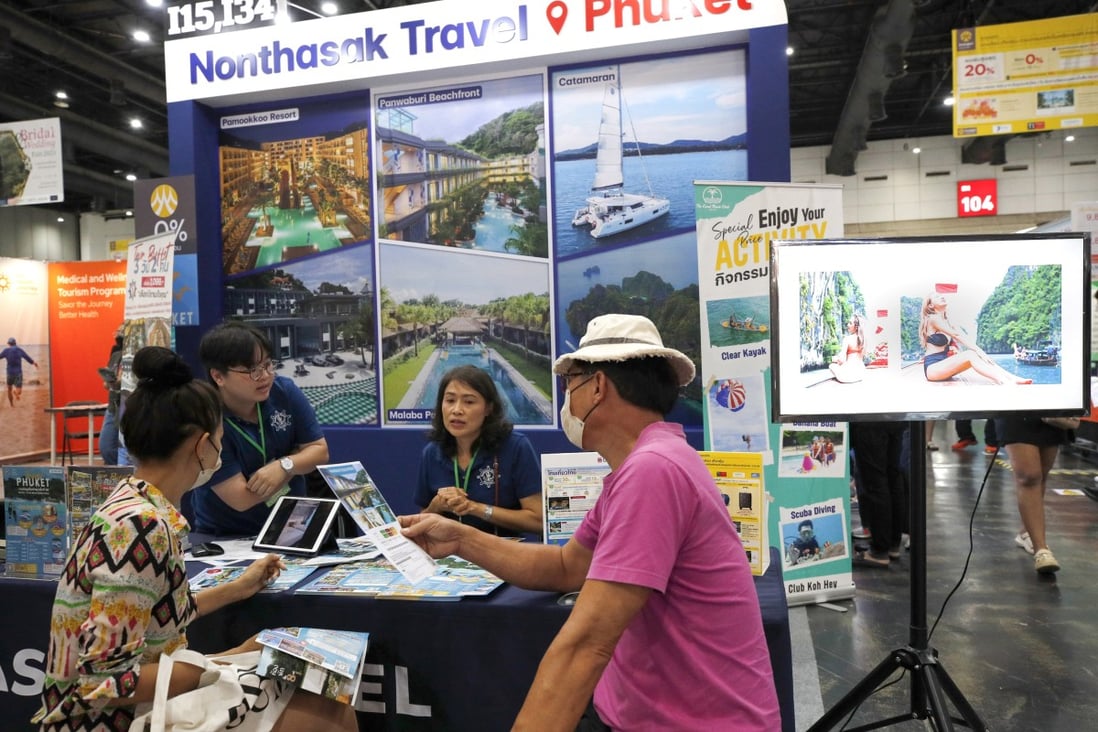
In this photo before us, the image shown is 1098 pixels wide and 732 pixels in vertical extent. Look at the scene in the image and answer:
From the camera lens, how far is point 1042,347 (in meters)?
2.00

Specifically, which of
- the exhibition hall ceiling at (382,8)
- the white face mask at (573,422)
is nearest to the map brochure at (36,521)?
the white face mask at (573,422)

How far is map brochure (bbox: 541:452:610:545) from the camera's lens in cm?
204

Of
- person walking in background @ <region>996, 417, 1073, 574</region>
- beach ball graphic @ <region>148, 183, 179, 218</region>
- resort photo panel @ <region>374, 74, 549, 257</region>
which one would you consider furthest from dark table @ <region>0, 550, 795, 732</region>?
beach ball graphic @ <region>148, 183, 179, 218</region>

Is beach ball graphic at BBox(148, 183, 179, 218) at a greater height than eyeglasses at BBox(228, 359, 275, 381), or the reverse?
beach ball graphic at BBox(148, 183, 179, 218)

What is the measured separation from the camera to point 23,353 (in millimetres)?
10594

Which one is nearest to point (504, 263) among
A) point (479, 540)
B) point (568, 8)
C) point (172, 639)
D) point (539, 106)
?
point (539, 106)

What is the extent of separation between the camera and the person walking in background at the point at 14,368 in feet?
33.9

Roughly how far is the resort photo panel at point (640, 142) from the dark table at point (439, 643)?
2820 mm

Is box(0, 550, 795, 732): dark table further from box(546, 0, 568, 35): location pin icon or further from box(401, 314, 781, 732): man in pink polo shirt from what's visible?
box(546, 0, 568, 35): location pin icon

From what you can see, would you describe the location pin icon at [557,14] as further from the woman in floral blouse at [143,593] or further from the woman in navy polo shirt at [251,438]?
the woman in floral blouse at [143,593]

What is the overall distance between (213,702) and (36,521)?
99 centimetres

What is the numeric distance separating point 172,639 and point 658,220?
11.2ft

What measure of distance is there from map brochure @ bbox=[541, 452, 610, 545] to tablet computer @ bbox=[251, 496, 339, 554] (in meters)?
0.76

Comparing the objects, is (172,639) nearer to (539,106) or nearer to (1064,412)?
(1064,412)
